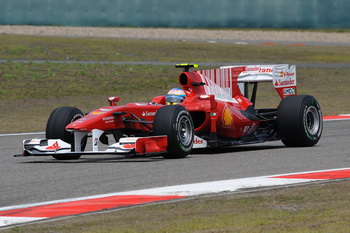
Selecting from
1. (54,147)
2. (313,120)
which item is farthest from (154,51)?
(54,147)

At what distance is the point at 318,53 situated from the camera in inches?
1390

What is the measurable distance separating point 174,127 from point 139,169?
1.02m

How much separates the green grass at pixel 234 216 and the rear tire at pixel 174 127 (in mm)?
2816

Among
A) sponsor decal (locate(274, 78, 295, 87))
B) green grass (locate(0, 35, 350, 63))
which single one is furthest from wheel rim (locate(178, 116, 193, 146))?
green grass (locate(0, 35, 350, 63))

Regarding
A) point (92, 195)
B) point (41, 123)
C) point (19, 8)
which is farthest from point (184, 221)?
point (19, 8)

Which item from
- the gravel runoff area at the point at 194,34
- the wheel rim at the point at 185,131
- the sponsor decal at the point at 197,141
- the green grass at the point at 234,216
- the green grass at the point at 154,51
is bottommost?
the green grass at the point at 234,216

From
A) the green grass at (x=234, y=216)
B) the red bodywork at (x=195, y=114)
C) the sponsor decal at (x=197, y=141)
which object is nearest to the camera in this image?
the green grass at (x=234, y=216)

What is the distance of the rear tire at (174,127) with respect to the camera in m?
10.3

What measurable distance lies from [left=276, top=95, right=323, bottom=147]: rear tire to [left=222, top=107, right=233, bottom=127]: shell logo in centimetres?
88

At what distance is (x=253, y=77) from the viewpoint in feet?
42.1

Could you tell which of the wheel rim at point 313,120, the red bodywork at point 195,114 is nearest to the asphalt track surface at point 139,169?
the wheel rim at point 313,120

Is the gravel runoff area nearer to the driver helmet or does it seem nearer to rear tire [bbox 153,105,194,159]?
the driver helmet

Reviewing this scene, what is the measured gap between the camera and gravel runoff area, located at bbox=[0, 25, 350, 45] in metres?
42.3

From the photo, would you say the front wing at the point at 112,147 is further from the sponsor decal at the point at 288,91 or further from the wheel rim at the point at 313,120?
the sponsor decal at the point at 288,91
